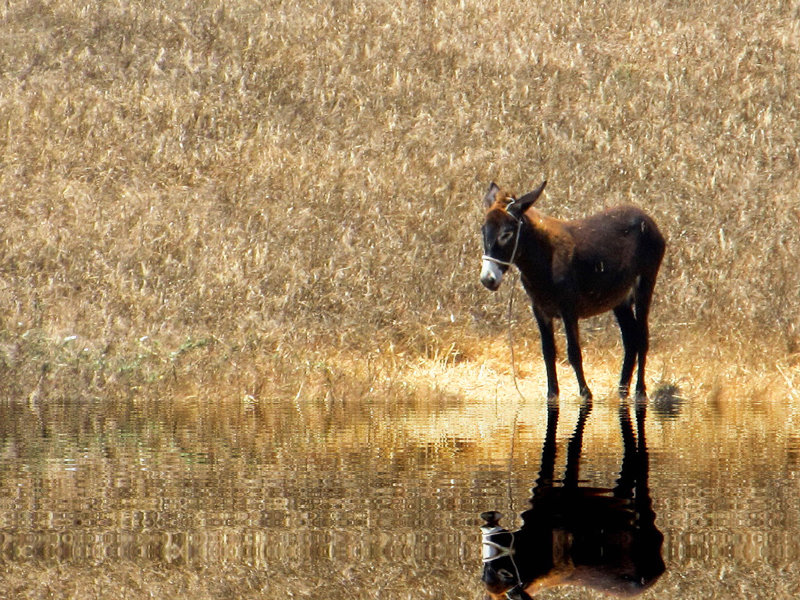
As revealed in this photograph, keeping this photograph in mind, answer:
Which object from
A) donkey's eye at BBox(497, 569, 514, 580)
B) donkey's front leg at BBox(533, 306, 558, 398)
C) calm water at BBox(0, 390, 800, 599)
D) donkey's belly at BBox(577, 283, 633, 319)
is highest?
donkey's belly at BBox(577, 283, 633, 319)

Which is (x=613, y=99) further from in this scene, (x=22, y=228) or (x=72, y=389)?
(x=72, y=389)

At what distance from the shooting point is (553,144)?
22.7 metres

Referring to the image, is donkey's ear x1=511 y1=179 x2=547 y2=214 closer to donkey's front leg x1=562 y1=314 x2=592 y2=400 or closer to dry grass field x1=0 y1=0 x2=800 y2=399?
donkey's front leg x1=562 y1=314 x2=592 y2=400

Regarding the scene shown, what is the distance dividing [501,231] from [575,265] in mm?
1351

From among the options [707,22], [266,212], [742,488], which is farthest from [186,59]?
[742,488]

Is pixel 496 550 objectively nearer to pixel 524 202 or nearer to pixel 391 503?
pixel 391 503

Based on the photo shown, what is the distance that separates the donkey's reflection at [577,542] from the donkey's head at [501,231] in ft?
15.7

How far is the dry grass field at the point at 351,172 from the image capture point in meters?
16.9

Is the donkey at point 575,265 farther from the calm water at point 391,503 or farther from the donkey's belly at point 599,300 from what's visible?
the calm water at point 391,503

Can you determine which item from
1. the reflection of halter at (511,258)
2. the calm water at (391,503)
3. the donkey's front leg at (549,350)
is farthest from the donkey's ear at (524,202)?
the calm water at (391,503)

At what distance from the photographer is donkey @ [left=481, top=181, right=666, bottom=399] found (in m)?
12.2

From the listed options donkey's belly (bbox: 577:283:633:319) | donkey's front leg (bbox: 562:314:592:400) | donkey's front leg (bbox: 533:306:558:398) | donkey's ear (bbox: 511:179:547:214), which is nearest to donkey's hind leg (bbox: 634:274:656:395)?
donkey's belly (bbox: 577:283:633:319)

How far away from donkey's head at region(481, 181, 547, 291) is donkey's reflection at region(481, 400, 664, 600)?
4785 millimetres

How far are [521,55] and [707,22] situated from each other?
4711mm
